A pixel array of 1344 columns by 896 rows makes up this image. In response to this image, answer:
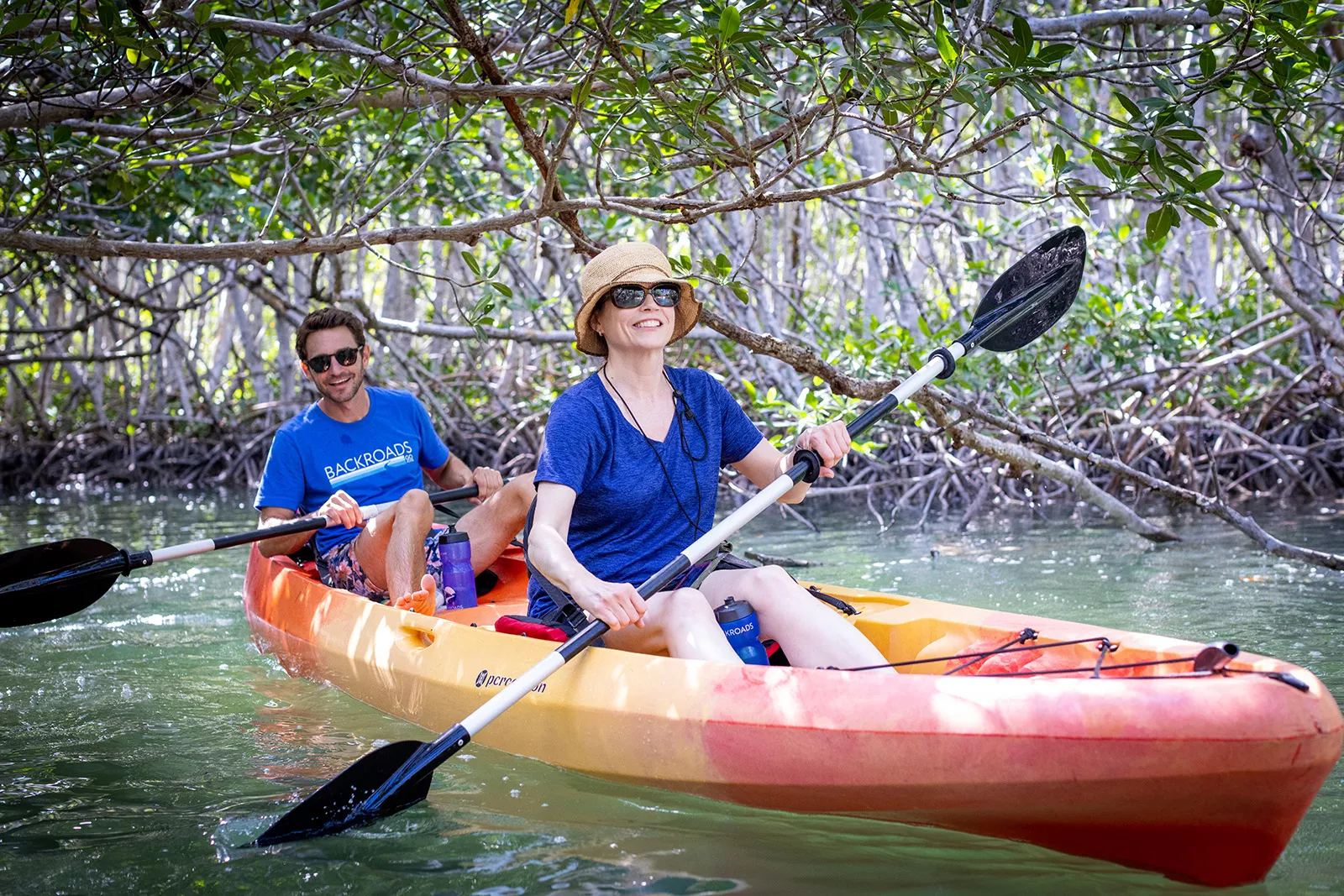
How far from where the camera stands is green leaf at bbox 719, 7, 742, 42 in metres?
2.90

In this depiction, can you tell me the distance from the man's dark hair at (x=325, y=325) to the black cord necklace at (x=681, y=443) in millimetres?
1484

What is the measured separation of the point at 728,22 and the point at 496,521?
6.52 ft

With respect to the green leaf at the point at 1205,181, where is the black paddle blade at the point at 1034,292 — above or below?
below

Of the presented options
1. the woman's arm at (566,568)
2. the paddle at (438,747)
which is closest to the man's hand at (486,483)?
the woman's arm at (566,568)

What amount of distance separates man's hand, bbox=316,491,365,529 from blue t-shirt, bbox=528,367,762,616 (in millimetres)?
1044

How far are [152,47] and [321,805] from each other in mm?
2257

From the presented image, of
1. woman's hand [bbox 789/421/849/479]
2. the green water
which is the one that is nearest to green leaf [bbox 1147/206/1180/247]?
woman's hand [bbox 789/421/849/479]

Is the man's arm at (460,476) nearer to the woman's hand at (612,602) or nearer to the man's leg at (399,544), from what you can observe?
the man's leg at (399,544)

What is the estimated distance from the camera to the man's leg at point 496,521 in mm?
4164

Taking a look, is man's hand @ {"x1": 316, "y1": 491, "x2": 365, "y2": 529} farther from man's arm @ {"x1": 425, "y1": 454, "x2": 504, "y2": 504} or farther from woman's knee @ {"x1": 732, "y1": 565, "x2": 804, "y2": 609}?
woman's knee @ {"x1": 732, "y1": 565, "x2": 804, "y2": 609}

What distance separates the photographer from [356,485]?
441 cm

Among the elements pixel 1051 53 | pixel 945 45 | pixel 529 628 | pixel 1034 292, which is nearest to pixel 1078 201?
pixel 1034 292

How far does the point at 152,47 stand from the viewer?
11.8 feet

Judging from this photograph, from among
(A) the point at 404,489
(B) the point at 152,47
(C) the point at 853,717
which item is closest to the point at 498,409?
(A) the point at 404,489
